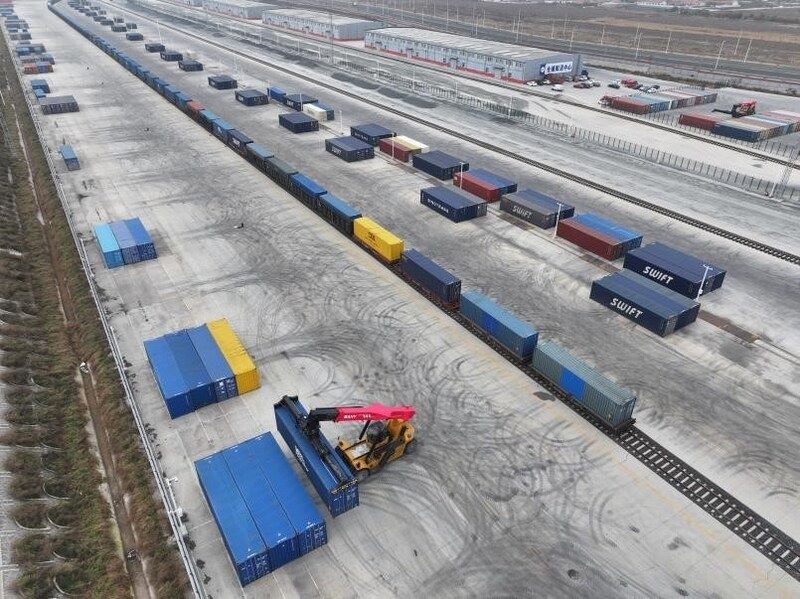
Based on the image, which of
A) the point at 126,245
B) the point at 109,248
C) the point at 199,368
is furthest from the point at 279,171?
the point at 199,368

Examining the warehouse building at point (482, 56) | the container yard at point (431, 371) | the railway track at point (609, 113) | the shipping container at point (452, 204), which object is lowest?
the container yard at point (431, 371)

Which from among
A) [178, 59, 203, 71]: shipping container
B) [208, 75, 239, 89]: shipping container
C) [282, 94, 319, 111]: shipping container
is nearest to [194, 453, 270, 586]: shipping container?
[282, 94, 319, 111]: shipping container

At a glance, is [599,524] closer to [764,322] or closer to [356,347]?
[356,347]

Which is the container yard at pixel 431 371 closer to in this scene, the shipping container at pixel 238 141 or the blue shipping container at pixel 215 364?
the blue shipping container at pixel 215 364

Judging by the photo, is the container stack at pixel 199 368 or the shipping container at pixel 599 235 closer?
the container stack at pixel 199 368

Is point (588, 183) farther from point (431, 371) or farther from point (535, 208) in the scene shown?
point (431, 371)

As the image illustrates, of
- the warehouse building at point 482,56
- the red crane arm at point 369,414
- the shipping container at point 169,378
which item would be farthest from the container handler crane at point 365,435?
the warehouse building at point 482,56

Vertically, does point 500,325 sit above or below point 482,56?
below
